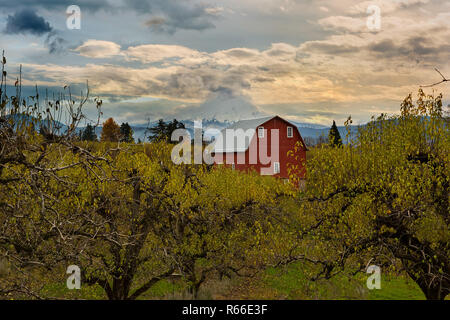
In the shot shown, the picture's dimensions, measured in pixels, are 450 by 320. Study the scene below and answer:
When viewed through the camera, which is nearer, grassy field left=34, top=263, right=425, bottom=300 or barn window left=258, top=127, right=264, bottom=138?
grassy field left=34, top=263, right=425, bottom=300

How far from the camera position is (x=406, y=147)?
630 inches

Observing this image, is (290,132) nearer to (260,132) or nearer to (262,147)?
(260,132)

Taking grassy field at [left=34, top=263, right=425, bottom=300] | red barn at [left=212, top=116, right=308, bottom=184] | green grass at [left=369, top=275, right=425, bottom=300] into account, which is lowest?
green grass at [left=369, top=275, right=425, bottom=300]

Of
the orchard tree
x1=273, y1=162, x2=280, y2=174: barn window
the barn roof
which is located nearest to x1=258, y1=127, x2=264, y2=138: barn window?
the barn roof

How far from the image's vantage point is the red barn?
55062 millimetres

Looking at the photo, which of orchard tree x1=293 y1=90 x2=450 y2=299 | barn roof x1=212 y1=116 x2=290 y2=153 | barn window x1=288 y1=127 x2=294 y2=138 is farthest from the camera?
barn window x1=288 y1=127 x2=294 y2=138

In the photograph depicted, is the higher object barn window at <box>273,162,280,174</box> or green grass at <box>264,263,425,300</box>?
barn window at <box>273,162,280,174</box>

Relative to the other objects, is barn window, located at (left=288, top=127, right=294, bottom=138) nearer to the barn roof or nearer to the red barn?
the red barn

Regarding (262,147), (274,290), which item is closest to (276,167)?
(262,147)

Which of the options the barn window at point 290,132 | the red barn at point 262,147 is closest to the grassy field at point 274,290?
the red barn at point 262,147

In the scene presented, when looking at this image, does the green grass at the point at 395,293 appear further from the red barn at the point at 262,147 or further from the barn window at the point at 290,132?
the barn window at the point at 290,132

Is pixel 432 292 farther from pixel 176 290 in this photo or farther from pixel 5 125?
pixel 5 125
